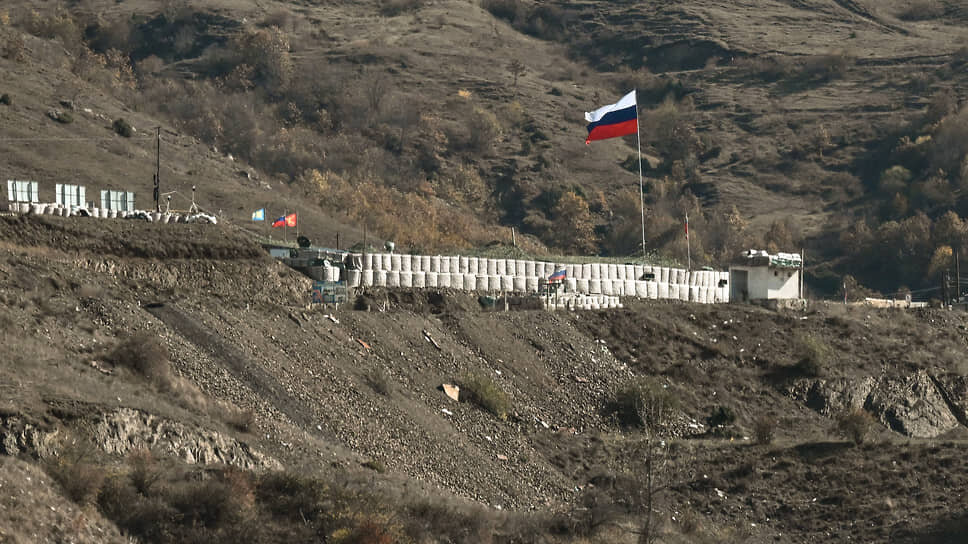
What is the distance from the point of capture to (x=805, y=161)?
119 meters

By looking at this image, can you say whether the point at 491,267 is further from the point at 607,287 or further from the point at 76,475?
the point at 76,475

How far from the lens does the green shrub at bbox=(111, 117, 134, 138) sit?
7869cm

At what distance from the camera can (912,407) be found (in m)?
55.0

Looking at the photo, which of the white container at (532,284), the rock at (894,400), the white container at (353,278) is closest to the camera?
the white container at (353,278)

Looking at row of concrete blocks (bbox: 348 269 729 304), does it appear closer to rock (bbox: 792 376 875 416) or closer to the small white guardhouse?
the small white guardhouse

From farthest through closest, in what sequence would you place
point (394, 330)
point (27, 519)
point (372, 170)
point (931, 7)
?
point (931, 7) → point (372, 170) → point (394, 330) → point (27, 519)

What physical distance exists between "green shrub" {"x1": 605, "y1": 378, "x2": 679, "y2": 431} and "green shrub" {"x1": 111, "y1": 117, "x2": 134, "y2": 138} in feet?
127

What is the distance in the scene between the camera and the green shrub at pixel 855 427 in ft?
149

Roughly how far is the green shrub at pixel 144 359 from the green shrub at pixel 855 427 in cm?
2063

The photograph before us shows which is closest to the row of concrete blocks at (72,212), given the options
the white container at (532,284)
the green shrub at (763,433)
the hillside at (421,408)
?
the hillside at (421,408)

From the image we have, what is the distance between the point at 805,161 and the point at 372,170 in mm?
33851

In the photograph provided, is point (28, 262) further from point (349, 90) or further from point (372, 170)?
point (349, 90)

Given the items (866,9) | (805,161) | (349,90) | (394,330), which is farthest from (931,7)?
(394,330)

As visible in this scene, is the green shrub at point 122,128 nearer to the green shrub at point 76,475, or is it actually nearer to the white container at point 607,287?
the white container at point 607,287
